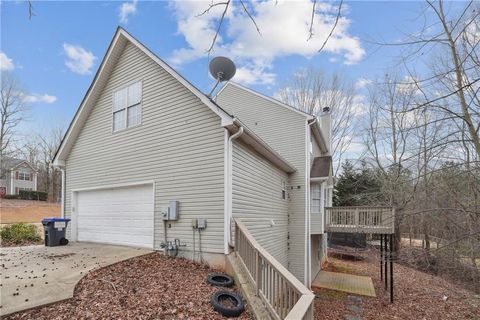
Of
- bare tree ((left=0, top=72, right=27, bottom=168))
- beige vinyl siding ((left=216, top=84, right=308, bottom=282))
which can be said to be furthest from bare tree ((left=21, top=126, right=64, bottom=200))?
beige vinyl siding ((left=216, top=84, right=308, bottom=282))

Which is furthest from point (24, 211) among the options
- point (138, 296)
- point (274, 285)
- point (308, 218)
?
point (274, 285)

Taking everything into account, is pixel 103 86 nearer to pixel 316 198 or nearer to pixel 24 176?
pixel 316 198

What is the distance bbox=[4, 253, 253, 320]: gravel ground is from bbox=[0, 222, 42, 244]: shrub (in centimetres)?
713

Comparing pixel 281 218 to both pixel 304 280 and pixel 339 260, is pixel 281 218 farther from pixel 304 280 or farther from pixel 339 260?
pixel 339 260

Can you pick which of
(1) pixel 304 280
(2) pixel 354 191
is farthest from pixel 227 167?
(2) pixel 354 191

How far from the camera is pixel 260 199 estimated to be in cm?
914

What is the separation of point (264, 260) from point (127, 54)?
7.91m

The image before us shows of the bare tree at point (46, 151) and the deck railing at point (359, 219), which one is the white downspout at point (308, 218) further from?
the bare tree at point (46, 151)

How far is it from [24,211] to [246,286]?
30352 millimetres

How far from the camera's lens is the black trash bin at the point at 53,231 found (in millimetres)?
9211

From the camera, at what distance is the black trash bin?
9211mm

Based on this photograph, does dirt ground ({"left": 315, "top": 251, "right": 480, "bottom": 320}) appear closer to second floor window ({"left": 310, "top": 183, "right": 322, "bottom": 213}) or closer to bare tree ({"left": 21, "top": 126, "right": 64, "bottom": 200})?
second floor window ({"left": 310, "top": 183, "right": 322, "bottom": 213})

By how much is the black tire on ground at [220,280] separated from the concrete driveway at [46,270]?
242 centimetres

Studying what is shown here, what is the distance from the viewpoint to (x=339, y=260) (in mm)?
20234
